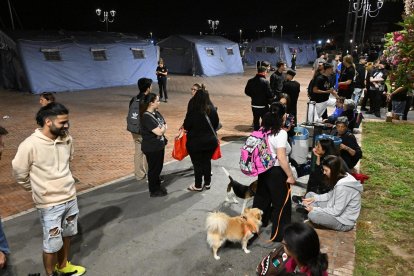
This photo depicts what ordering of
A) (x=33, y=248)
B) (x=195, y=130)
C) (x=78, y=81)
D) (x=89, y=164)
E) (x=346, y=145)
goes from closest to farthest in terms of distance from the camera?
(x=33, y=248), (x=195, y=130), (x=346, y=145), (x=89, y=164), (x=78, y=81)

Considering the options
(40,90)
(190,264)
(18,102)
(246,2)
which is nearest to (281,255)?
(190,264)

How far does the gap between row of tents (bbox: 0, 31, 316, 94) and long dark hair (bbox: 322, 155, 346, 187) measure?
1576 cm

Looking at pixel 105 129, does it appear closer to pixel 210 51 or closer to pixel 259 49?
pixel 210 51

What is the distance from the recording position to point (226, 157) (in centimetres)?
784

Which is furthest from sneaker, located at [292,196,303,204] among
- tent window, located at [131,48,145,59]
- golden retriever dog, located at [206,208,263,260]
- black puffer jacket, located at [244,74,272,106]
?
tent window, located at [131,48,145,59]

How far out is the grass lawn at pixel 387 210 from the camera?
416cm

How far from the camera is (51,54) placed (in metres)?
17.2

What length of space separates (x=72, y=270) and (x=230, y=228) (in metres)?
1.80

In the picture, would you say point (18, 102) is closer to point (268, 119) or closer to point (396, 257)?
point (268, 119)

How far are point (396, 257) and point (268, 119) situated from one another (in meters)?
2.31

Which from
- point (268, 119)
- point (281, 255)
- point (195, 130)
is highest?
point (268, 119)

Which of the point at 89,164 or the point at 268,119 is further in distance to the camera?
the point at 89,164

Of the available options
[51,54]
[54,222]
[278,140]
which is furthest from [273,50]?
[54,222]

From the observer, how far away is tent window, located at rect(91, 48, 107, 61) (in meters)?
18.7
